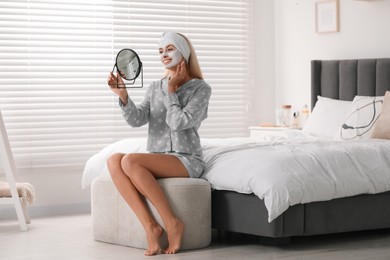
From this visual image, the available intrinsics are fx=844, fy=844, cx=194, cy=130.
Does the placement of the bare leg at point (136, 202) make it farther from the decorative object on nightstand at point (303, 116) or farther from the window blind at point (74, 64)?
the decorative object on nightstand at point (303, 116)

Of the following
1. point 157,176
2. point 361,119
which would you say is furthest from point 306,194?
point 361,119

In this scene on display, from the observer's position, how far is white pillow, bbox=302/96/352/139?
6023mm

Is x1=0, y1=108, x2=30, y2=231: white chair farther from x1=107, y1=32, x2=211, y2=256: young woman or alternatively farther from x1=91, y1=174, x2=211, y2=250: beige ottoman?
x1=107, y1=32, x2=211, y2=256: young woman

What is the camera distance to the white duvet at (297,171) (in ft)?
14.0

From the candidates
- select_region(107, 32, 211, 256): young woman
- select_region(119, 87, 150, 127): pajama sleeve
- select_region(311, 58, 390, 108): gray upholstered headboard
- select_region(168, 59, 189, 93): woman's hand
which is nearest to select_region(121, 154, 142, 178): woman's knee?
select_region(107, 32, 211, 256): young woman

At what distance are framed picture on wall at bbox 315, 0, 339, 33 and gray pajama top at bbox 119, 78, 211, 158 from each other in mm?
2310

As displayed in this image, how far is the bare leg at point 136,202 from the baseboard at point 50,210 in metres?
1.81

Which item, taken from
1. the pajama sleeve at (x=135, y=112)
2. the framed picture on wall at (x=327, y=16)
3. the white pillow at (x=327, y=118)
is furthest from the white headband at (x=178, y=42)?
the framed picture on wall at (x=327, y=16)

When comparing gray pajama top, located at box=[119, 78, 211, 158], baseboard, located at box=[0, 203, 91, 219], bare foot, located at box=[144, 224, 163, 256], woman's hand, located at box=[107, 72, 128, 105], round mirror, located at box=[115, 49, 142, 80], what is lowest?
baseboard, located at box=[0, 203, 91, 219]

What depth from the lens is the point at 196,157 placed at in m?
4.57

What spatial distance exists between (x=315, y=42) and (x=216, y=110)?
1.00m

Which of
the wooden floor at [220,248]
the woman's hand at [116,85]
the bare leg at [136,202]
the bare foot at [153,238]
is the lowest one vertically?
the wooden floor at [220,248]

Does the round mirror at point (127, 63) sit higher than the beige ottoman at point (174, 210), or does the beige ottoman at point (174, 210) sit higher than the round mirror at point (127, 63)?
the round mirror at point (127, 63)

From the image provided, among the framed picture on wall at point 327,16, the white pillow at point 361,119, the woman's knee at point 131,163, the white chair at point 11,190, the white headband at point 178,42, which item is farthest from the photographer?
the framed picture on wall at point 327,16
